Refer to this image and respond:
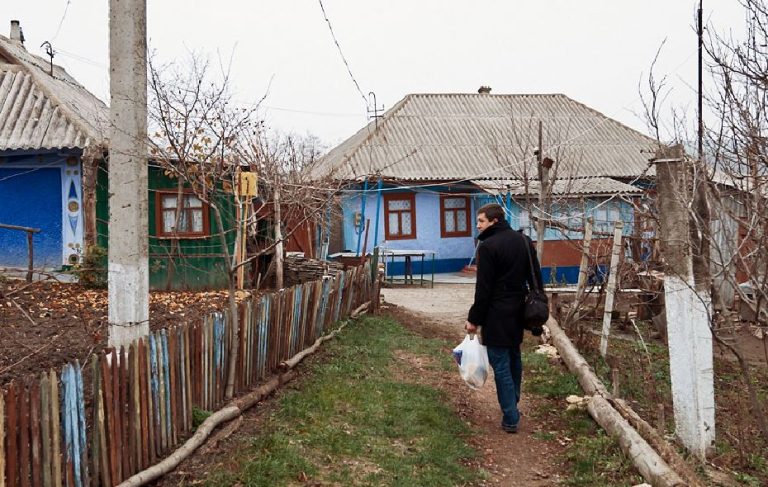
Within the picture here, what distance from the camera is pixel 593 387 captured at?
6059 mm

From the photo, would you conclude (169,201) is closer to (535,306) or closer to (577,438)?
(535,306)

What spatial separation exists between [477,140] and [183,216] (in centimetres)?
1348

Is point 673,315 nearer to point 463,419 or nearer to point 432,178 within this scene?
point 463,419

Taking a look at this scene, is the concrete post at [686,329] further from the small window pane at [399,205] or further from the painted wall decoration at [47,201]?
the small window pane at [399,205]

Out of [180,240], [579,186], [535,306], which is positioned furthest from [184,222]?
[579,186]

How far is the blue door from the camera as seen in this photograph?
12586 mm

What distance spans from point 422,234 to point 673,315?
16655mm

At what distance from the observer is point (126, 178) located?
16.0ft

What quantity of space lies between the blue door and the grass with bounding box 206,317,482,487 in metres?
7.34

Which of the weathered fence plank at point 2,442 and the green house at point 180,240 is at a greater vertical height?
the green house at point 180,240

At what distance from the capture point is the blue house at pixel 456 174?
19.9 m

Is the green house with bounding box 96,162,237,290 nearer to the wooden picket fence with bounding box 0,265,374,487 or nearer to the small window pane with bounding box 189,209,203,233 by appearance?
the small window pane with bounding box 189,209,203,233

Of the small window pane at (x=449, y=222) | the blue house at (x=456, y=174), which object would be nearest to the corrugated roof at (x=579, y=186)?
the blue house at (x=456, y=174)

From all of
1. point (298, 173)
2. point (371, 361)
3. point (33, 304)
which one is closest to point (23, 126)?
point (33, 304)
